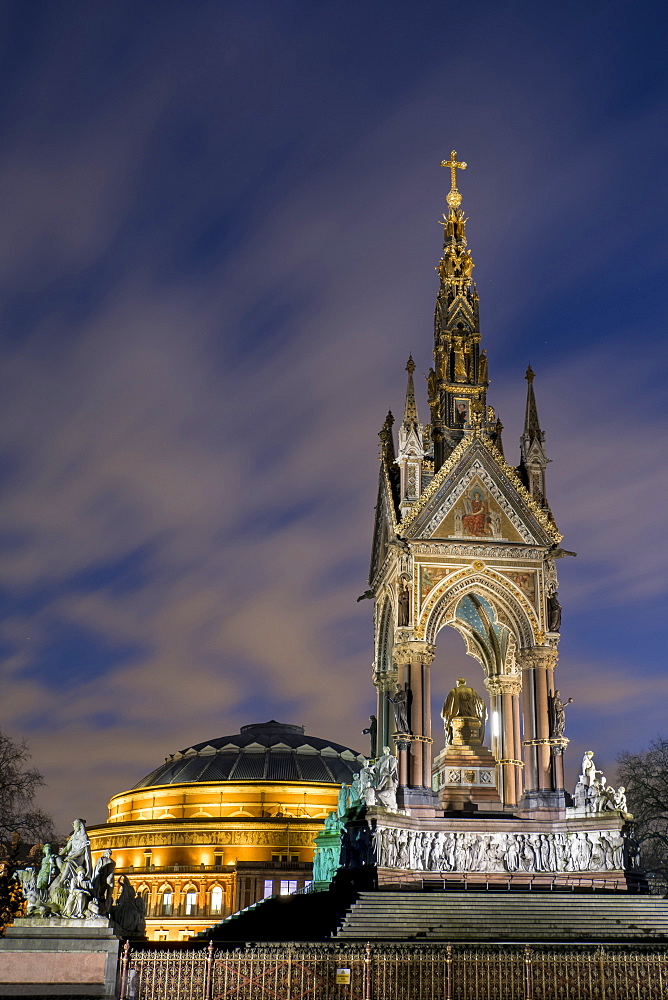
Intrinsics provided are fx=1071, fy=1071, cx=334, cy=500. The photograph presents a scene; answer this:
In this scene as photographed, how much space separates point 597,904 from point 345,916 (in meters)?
6.52

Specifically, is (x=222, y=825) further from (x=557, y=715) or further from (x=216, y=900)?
(x=557, y=715)

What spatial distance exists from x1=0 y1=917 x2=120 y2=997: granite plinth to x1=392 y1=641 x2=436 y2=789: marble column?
14.2 metres

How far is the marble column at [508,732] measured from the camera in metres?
35.7

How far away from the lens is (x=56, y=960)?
18.0 metres

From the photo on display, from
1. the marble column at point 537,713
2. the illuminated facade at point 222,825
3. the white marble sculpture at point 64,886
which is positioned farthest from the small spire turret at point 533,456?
the illuminated facade at point 222,825

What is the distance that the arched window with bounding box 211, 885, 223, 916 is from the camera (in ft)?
191

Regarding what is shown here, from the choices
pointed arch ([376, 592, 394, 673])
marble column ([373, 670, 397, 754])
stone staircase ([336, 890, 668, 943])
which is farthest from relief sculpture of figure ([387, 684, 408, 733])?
stone staircase ([336, 890, 668, 943])

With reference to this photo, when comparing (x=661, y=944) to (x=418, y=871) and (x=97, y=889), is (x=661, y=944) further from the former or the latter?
(x=97, y=889)

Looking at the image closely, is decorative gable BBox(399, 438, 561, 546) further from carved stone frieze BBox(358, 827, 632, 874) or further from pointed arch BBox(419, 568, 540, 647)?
carved stone frieze BBox(358, 827, 632, 874)

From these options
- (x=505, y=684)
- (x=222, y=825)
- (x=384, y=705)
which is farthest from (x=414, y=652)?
(x=222, y=825)

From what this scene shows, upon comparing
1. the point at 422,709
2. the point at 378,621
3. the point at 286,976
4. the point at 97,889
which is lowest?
the point at 286,976

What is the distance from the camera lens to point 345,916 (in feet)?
79.4

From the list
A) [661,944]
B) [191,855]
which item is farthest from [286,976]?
[191,855]

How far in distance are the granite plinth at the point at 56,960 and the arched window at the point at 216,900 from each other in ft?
138
